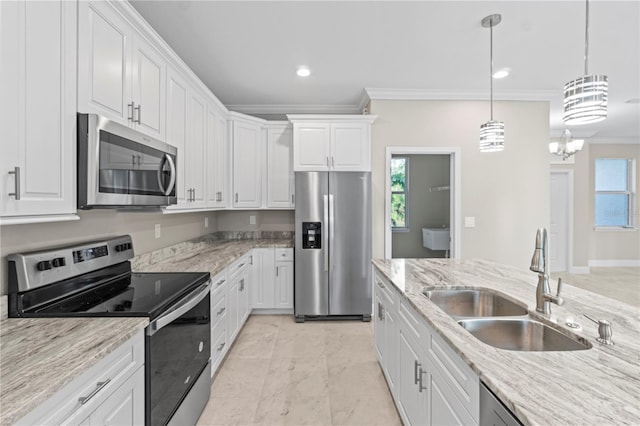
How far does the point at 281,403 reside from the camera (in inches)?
87.5

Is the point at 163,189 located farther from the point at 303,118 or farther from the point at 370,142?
the point at 370,142

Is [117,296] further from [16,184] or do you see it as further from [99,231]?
[16,184]

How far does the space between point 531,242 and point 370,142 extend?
8.13 ft

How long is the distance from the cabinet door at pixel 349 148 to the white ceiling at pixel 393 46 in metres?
0.49

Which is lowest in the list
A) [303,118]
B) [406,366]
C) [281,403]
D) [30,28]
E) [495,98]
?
[281,403]

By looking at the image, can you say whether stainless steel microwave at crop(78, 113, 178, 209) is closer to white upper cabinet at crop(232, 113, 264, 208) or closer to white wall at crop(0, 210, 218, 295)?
white wall at crop(0, 210, 218, 295)

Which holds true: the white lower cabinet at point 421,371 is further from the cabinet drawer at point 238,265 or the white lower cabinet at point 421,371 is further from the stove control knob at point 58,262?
the stove control knob at point 58,262

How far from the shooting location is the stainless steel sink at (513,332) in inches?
52.1

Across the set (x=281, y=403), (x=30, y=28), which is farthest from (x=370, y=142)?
(x=30, y=28)

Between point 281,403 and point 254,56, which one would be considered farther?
point 254,56

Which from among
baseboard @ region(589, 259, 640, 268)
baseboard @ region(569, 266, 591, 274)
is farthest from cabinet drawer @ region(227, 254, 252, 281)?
baseboard @ region(589, 259, 640, 268)

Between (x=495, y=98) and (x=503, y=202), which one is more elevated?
(x=495, y=98)

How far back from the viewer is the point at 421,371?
4.88ft

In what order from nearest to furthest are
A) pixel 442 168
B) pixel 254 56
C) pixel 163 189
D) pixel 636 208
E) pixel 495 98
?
pixel 163 189 < pixel 254 56 < pixel 495 98 < pixel 442 168 < pixel 636 208
